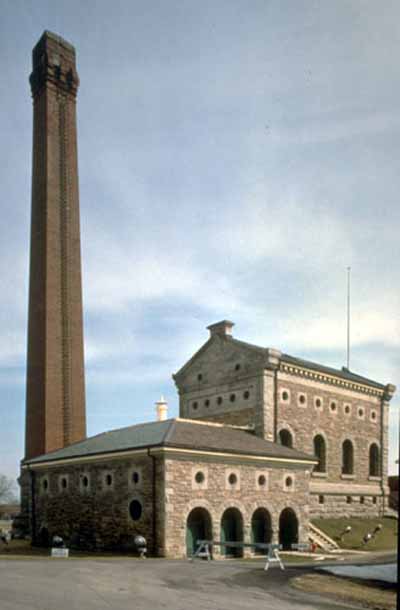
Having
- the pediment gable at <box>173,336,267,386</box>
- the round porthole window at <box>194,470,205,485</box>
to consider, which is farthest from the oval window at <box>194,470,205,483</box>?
the pediment gable at <box>173,336,267,386</box>

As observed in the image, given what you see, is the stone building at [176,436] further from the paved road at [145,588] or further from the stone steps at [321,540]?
the paved road at [145,588]

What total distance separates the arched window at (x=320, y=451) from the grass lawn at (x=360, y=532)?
3491mm

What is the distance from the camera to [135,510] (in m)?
29.1

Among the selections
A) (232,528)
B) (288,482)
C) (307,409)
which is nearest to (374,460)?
(307,409)

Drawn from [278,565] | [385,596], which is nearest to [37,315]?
[278,565]

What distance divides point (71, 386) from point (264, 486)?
17056 millimetres

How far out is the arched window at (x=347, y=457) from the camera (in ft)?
152

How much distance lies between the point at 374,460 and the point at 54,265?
27.5m

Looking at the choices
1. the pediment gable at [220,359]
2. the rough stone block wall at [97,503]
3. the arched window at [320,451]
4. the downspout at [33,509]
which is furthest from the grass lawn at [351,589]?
the arched window at [320,451]

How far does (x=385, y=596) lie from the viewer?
18000 millimetres

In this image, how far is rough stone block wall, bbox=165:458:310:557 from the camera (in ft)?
91.0

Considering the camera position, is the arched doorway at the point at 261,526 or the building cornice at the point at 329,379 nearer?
the arched doorway at the point at 261,526

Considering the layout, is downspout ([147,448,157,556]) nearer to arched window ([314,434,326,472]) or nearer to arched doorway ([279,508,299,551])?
arched doorway ([279,508,299,551])

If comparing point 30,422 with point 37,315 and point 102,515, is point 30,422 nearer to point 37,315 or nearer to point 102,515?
point 37,315
